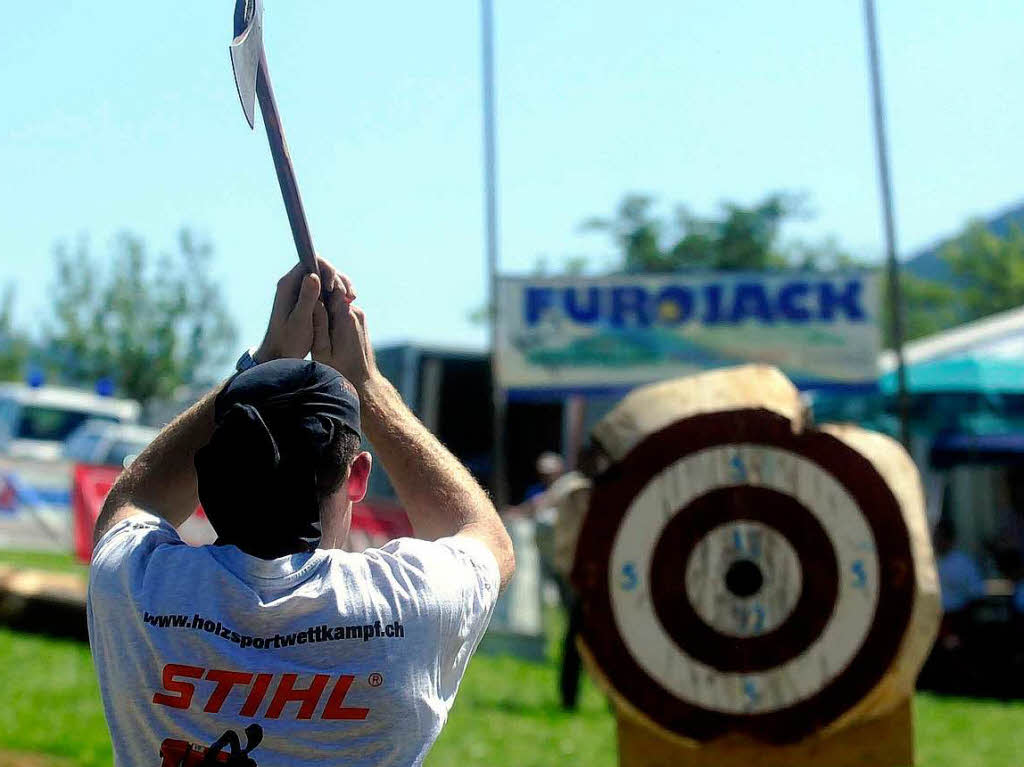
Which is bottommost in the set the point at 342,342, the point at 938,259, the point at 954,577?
the point at 954,577

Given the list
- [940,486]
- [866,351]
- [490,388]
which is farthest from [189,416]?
[490,388]

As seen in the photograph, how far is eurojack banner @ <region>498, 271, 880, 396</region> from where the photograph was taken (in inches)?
485

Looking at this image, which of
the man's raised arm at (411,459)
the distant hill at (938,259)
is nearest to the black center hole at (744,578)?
the man's raised arm at (411,459)

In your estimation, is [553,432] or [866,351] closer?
[866,351]

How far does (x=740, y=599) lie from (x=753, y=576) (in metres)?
0.06

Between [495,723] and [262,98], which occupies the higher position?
[262,98]

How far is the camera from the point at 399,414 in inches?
73.3

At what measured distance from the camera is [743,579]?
2.88m

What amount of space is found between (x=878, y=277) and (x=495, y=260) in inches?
142

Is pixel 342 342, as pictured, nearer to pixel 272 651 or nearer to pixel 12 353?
pixel 272 651

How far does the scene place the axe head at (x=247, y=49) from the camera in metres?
1.58

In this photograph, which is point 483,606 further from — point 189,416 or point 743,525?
point 743,525

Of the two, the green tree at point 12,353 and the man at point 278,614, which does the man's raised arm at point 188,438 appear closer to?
the man at point 278,614

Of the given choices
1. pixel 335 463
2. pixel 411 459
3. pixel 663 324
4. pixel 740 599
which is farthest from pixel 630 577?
pixel 663 324
